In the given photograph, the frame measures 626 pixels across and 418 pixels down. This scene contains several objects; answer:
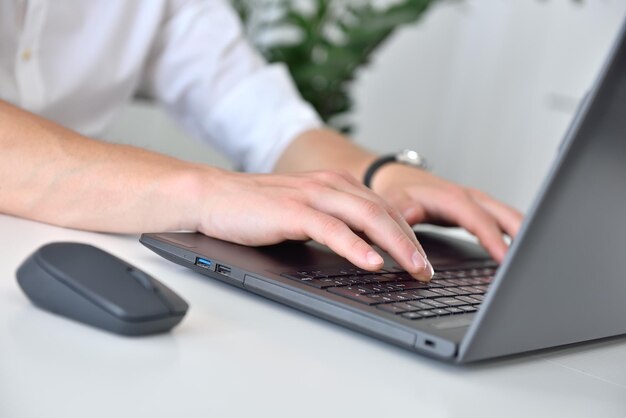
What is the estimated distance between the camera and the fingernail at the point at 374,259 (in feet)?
2.01

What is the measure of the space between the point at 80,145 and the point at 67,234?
8 cm

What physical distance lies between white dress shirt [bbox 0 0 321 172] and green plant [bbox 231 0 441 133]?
3.35 ft

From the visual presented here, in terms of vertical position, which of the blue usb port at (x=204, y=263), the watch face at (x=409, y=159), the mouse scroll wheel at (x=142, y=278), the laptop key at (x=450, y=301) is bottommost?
the watch face at (x=409, y=159)

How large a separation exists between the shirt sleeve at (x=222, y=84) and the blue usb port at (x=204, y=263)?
664mm

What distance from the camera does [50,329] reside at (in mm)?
474

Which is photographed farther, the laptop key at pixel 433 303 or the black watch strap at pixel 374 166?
the black watch strap at pixel 374 166

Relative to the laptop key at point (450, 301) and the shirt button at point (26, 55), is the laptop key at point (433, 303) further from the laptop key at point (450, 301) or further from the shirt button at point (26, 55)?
the shirt button at point (26, 55)

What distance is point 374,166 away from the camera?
1.08 meters

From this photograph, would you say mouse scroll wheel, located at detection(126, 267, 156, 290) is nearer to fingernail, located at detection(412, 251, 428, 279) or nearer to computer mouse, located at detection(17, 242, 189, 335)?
computer mouse, located at detection(17, 242, 189, 335)

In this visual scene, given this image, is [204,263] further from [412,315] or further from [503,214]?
[503,214]

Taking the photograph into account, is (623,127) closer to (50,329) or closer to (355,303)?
(355,303)

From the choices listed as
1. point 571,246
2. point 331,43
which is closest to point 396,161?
point 571,246

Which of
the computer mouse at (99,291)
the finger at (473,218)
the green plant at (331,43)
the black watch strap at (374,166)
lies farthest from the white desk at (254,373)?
the green plant at (331,43)

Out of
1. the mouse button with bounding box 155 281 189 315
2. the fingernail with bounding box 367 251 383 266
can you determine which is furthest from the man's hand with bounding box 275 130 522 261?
the mouse button with bounding box 155 281 189 315
